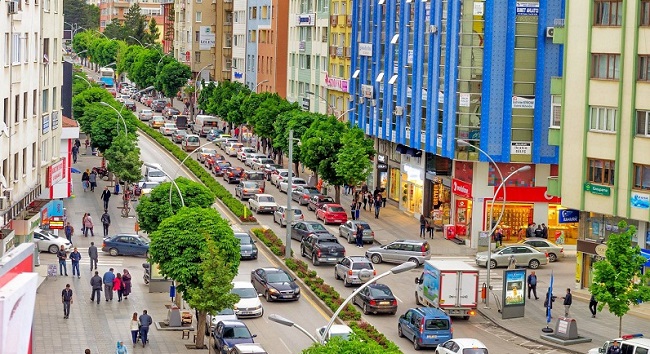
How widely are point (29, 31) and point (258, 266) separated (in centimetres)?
2050

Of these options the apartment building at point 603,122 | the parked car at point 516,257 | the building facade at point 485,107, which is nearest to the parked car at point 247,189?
the building facade at point 485,107

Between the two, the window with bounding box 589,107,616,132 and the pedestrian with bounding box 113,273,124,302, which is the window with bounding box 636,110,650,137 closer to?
the window with bounding box 589,107,616,132

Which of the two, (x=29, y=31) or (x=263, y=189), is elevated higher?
(x=29, y=31)

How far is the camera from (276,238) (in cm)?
8075

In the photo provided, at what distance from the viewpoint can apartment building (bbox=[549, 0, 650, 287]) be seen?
210 ft

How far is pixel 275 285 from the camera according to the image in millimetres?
64250

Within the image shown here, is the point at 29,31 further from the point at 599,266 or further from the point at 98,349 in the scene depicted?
the point at 599,266

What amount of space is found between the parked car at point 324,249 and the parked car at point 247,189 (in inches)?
947

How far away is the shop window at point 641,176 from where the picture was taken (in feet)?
209

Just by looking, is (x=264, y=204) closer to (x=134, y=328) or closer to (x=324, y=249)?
(x=324, y=249)

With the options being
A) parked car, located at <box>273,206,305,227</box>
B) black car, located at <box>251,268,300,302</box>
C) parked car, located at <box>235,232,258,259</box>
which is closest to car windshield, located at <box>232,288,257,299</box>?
black car, located at <box>251,268,300,302</box>

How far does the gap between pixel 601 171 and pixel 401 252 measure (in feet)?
42.2

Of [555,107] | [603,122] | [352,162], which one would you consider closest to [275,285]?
[603,122]

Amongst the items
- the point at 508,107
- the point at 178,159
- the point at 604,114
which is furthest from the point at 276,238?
the point at 178,159
